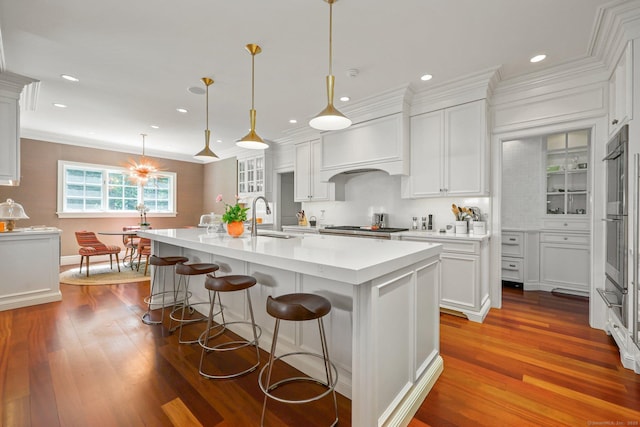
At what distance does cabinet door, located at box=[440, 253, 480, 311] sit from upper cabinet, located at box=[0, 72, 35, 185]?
16.8 feet

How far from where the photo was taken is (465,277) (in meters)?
3.13

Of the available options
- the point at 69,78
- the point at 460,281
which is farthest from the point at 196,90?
the point at 460,281

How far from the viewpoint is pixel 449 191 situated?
348 cm

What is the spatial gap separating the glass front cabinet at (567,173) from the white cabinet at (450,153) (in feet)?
6.03

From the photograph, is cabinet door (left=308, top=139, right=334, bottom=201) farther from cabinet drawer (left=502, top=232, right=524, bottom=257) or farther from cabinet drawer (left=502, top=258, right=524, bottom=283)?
cabinet drawer (left=502, top=258, right=524, bottom=283)

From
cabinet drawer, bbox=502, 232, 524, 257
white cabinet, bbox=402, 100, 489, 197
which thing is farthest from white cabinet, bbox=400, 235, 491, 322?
cabinet drawer, bbox=502, 232, 524, 257

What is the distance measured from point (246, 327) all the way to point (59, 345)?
5.21ft

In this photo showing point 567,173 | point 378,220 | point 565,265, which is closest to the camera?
point 565,265

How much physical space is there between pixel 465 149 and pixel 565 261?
2298mm

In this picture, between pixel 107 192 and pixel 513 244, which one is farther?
pixel 107 192

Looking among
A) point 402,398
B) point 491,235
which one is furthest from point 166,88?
point 491,235

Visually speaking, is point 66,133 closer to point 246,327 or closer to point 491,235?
point 246,327

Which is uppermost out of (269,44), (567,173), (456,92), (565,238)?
(269,44)

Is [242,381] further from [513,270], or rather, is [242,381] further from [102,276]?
[102,276]
